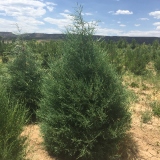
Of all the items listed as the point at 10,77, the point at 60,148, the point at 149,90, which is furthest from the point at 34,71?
the point at 149,90

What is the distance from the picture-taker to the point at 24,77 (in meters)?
5.91

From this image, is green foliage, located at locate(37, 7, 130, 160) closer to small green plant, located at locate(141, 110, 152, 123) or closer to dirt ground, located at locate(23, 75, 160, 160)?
dirt ground, located at locate(23, 75, 160, 160)

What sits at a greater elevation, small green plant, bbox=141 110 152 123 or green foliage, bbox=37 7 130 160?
green foliage, bbox=37 7 130 160

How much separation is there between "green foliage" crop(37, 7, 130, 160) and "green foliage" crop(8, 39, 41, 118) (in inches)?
76.1

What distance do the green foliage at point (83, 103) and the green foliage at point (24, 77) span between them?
1932 millimetres

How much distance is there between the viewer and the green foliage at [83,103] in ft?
11.8

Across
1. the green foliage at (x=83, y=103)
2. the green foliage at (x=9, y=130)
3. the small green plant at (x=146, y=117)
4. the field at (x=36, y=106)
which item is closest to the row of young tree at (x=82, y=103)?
the green foliage at (x=83, y=103)

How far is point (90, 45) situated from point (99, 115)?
50.7 inches

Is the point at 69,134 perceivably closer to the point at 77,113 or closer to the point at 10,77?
the point at 77,113

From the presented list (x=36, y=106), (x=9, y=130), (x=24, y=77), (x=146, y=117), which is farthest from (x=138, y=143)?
(x=24, y=77)

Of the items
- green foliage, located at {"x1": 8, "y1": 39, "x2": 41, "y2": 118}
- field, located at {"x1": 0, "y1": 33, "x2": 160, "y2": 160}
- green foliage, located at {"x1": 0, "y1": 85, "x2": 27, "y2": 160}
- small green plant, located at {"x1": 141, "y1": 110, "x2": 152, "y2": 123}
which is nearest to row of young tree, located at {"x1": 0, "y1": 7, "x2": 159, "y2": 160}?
field, located at {"x1": 0, "y1": 33, "x2": 160, "y2": 160}

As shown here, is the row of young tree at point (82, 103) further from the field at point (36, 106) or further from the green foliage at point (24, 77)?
the green foliage at point (24, 77)

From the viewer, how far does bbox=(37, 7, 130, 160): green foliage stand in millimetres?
3604

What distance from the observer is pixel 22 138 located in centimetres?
320
